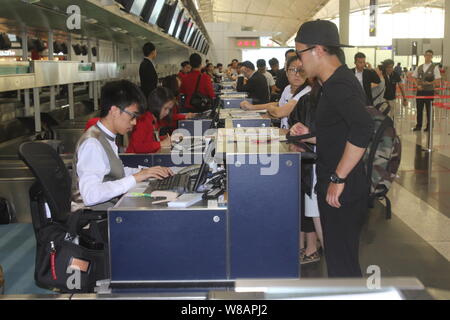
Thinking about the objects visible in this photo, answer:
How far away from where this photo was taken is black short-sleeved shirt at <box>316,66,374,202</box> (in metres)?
2.42

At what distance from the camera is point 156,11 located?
357 inches

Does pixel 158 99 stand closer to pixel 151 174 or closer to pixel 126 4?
pixel 151 174

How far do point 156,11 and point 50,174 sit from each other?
21.7 ft

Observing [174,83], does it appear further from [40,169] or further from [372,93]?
[372,93]

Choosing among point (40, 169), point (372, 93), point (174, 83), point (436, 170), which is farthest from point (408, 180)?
point (40, 169)

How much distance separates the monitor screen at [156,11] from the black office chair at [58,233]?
19.5ft

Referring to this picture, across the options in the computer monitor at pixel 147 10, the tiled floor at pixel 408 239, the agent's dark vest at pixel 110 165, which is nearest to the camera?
the agent's dark vest at pixel 110 165

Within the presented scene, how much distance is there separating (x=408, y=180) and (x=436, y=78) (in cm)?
656

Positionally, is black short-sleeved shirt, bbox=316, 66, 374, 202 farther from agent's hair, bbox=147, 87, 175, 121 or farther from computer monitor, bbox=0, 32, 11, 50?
computer monitor, bbox=0, 32, 11, 50

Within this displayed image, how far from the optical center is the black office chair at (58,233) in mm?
2693

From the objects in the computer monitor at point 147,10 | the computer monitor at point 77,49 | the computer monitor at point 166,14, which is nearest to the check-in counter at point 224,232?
the computer monitor at point 147,10

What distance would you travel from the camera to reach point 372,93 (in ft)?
36.4

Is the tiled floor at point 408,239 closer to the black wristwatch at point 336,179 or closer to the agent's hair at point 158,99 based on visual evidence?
the black wristwatch at point 336,179

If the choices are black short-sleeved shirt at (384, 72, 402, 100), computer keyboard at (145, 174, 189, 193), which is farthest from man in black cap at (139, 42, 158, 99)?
black short-sleeved shirt at (384, 72, 402, 100)
